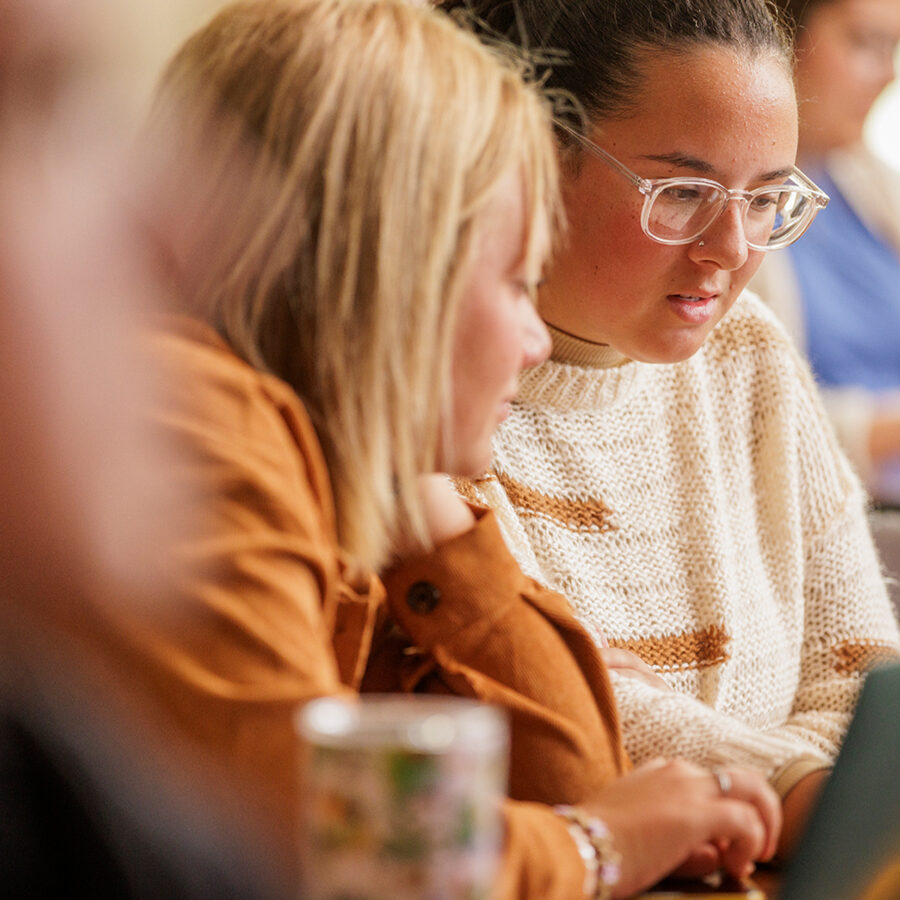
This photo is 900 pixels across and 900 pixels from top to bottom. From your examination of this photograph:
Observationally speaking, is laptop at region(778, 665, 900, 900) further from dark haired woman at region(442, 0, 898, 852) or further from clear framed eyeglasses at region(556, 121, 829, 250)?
clear framed eyeglasses at region(556, 121, 829, 250)

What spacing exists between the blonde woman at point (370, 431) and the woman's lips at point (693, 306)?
1.30 ft

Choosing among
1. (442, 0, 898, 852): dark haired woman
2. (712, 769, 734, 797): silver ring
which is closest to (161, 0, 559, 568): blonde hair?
(712, 769, 734, 797): silver ring

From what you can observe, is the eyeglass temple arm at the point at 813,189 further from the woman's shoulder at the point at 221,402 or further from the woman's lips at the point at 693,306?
the woman's shoulder at the point at 221,402

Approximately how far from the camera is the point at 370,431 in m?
0.80

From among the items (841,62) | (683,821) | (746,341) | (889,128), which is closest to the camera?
(683,821)

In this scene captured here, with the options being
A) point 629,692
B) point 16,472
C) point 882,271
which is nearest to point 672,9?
point 629,692

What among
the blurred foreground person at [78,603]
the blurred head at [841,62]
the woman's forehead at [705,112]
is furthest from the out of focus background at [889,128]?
the blurred foreground person at [78,603]

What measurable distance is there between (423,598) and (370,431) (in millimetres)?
147

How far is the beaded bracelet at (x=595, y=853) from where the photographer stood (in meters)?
0.71

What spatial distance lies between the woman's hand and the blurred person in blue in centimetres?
171

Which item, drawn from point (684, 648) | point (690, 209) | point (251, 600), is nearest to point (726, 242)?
point (690, 209)

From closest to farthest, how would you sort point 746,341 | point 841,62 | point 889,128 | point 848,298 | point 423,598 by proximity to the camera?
point 423,598 < point 746,341 < point 841,62 < point 848,298 < point 889,128

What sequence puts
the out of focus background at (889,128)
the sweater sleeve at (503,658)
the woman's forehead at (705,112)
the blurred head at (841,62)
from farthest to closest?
A: the out of focus background at (889,128)
the blurred head at (841,62)
the woman's forehead at (705,112)
the sweater sleeve at (503,658)

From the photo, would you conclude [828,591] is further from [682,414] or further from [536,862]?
[536,862]
